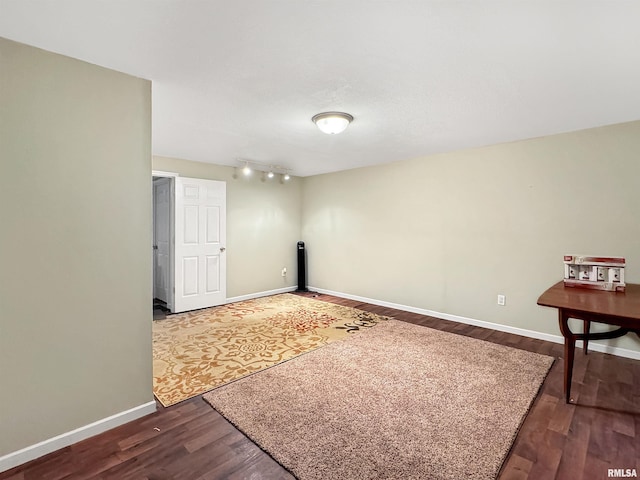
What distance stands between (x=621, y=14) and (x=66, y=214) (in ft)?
10.5

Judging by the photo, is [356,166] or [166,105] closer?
[166,105]

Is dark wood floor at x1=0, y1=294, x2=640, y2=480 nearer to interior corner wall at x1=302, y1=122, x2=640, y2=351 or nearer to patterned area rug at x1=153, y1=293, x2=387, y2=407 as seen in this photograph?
patterned area rug at x1=153, y1=293, x2=387, y2=407

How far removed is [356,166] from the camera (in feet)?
16.9

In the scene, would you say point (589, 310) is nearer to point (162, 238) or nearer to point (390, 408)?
point (390, 408)

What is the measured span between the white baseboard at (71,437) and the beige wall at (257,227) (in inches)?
125

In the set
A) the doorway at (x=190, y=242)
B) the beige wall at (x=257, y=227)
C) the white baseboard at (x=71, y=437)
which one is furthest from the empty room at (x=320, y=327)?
the beige wall at (x=257, y=227)

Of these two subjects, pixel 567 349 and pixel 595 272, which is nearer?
pixel 567 349

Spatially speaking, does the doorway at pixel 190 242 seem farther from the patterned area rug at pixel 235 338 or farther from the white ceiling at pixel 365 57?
Result: the white ceiling at pixel 365 57

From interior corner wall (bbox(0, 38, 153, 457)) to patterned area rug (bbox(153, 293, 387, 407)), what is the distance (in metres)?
Result: 0.56

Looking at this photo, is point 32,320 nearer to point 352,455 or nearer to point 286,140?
point 352,455

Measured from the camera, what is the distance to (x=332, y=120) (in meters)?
2.77

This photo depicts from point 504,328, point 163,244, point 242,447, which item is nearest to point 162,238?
point 163,244

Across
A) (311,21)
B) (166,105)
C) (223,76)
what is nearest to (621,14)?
(311,21)

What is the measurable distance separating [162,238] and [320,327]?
10.8 ft
